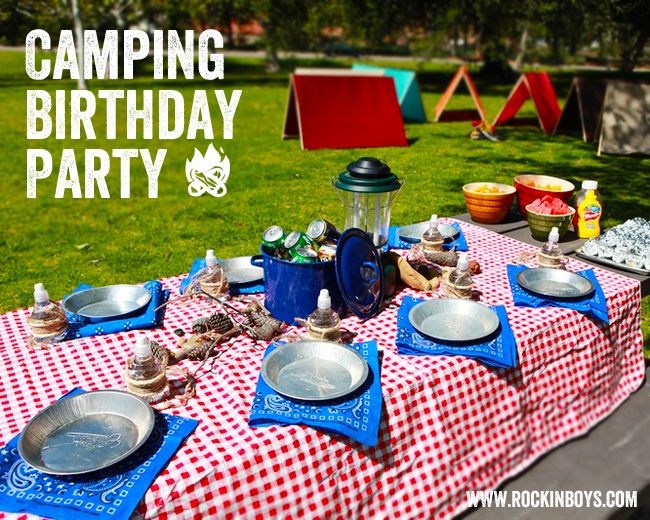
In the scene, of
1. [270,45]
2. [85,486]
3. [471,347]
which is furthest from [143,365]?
[270,45]

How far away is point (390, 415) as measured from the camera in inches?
78.0

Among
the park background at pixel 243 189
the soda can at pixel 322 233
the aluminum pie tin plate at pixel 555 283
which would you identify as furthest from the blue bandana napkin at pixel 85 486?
the park background at pixel 243 189

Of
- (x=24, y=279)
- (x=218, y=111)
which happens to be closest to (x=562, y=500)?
(x=24, y=279)

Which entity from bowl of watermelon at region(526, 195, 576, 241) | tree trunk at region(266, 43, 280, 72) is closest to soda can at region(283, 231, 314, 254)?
bowl of watermelon at region(526, 195, 576, 241)

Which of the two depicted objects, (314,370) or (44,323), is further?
(44,323)

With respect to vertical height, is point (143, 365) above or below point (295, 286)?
below

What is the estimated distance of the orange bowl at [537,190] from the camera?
3594mm

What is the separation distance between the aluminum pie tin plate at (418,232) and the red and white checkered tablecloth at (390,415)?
0.48m

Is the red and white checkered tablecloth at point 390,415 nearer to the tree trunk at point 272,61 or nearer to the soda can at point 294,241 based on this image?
the soda can at point 294,241

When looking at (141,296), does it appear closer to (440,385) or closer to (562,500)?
(440,385)

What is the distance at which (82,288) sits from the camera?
108 inches

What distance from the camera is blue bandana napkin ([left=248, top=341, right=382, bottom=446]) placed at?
5.88ft

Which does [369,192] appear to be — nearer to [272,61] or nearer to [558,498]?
[558,498]

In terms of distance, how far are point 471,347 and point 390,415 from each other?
0.49 m
